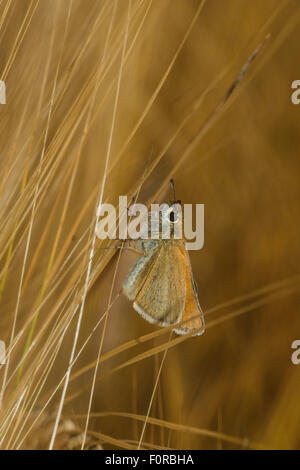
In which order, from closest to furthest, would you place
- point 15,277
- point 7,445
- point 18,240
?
point 7,445 → point 18,240 → point 15,277

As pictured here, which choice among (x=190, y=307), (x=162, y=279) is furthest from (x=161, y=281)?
(x=190, y=307)

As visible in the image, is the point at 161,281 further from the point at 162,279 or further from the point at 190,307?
the point at 190,307

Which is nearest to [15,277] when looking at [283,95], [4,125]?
[4,125]

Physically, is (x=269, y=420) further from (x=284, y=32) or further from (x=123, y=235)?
(x=284, y=32)
